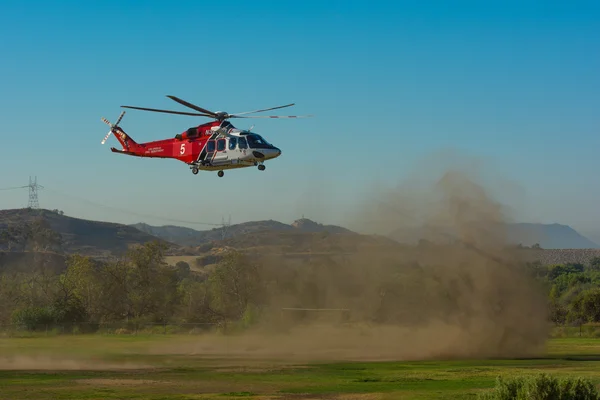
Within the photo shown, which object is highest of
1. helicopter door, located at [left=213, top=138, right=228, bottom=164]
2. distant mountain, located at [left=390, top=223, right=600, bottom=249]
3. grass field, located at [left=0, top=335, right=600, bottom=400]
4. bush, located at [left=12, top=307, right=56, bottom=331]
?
helicopter door, located at [left=213, top=138, right=228, bottom=164]

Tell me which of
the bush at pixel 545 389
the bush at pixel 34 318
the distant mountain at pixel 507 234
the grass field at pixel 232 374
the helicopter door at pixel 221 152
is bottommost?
the grass field at pixel 232 374

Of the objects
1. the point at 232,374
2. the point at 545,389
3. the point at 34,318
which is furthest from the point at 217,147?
the point at 34,318

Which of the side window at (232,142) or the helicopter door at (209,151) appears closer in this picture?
the side window at (232,142)

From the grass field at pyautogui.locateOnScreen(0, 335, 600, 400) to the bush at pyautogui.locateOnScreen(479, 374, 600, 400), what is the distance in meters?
17.8

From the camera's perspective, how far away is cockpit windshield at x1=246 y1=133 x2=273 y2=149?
6031cm

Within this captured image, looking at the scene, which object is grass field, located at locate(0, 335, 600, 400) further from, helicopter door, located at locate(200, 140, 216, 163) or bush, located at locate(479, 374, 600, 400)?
bush, located at locate(479, 374, 600, 400)

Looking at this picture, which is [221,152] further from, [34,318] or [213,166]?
[34,318]

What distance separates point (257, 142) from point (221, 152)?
3029 millimetres

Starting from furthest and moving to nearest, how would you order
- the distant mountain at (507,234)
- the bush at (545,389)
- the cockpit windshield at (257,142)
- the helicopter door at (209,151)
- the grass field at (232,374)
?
the distant mountain at (507,234) < the helicopter door at (209,151) < the cockpit windshield at (257,142) < the grass field at (232,374) < the bush at (545,389)

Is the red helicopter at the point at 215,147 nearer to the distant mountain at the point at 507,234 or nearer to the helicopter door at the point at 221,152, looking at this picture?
the helicopter door at the point at 221,152

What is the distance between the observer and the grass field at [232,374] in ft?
177

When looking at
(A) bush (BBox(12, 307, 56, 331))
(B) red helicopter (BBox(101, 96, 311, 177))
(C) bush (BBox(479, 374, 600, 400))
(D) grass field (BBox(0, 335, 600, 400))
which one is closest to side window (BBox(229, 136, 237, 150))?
(B) red helicopter (BBox(101, 96, 311, 177))

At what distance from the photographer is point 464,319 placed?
8281cm

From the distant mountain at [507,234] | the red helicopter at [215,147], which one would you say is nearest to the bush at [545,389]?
the red helicopter at [215,147]
